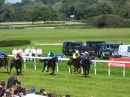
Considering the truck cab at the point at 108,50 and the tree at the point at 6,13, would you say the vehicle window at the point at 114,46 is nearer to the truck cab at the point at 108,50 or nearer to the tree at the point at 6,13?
the truck cab at the point at 108,50

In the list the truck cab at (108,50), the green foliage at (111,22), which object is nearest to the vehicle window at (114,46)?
the truck cab at (108,50)

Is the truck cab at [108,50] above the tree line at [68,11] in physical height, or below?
below

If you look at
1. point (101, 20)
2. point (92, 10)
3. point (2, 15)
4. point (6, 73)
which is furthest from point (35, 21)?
point (6, 73)

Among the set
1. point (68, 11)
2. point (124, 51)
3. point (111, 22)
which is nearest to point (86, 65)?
point (124, 51)

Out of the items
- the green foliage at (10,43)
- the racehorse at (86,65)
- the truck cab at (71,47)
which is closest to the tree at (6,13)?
the green foliage at (10,43)

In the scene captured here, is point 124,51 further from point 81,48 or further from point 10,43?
point 10,43

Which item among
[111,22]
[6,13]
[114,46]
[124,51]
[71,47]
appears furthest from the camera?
[6,13]

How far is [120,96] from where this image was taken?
55.2 ft

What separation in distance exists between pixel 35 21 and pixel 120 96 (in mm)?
133173

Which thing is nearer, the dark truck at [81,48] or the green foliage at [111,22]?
the dark truck at [81,48]

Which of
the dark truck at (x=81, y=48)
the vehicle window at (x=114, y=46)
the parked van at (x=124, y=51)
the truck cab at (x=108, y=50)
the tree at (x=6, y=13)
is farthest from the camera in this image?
the tree at (x=6, y=13)

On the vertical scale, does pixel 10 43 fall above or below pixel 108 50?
below

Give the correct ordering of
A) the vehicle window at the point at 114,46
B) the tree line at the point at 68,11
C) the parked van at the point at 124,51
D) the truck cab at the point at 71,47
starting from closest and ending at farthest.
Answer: the parked van at the point at 124,51 < the vehicle window at the point at 114,46 < the truck cab at the point at 71,47 < the tree line at the point at 68,11

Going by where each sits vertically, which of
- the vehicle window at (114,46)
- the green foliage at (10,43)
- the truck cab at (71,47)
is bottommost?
the green foliage at (10,43)
